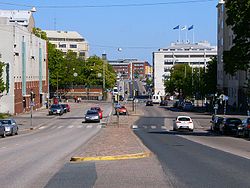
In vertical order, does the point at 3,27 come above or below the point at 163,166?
above

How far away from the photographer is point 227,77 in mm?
107688

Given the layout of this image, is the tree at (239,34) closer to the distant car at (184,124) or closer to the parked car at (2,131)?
the distant car at (184,124)

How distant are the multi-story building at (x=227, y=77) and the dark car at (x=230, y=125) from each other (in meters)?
41.2

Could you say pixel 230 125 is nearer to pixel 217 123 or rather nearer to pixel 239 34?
pixel 217 123

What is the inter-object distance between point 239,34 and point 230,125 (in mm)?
9598

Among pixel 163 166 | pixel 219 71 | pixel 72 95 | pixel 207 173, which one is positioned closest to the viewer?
pixel 207 173

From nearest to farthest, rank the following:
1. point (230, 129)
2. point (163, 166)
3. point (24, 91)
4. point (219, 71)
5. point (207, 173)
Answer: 1. point (207, 173)
2. point (163, 166)
3. point (230, 129)
4. point (24, 91)
5. point (219, 71)

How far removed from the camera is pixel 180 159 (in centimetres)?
2225

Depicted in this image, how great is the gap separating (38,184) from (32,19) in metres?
125

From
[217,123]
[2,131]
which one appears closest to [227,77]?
[217,123]

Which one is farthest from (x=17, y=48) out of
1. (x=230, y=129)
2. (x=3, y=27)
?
(x=230, y=129)

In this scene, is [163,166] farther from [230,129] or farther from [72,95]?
[72,95]

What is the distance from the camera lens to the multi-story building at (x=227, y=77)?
308ft

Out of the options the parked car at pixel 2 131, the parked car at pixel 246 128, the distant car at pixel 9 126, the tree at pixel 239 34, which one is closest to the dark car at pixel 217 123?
the parked car at pixel 246 128
